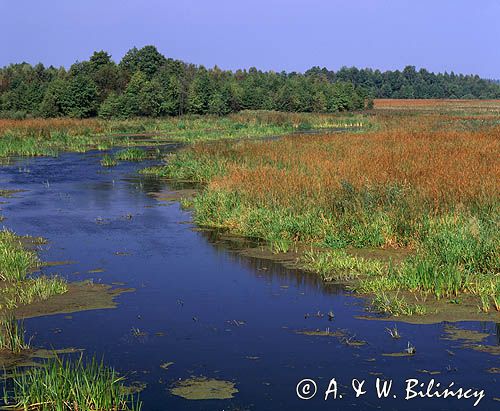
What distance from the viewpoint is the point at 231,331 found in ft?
32.9

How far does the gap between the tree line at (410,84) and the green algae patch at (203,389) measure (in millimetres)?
153500

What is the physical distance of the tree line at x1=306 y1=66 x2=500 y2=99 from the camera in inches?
6432

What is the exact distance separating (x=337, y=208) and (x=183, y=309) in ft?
20.4

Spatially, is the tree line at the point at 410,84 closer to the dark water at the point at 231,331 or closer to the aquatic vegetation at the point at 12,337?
the dark water at the point at 231,331

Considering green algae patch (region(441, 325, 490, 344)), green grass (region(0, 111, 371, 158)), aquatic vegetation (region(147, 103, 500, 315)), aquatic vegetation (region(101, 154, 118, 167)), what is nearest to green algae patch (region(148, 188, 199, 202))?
aquatic vegetation (region(147, 103, 500, 315))

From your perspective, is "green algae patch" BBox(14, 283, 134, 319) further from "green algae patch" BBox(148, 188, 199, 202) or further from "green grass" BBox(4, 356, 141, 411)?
"green algae patch" BBox(148, 188, 199, 202)

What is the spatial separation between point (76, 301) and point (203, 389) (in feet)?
13.8

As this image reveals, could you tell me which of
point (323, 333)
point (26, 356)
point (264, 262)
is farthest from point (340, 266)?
point (26, 356)

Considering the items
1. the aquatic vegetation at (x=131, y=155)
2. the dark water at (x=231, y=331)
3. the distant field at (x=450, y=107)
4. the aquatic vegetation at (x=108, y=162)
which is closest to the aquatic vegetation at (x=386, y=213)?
the dark water at (x=231, y=331)

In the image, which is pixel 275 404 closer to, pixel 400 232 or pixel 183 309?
pixel 183 309

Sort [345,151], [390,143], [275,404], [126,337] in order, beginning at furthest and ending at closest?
1. [390,143]
2. [345,151]
3. [126,337]
4. [275,404]

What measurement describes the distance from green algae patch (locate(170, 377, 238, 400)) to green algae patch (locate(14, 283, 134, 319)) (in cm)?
344

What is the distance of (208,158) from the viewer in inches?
1111

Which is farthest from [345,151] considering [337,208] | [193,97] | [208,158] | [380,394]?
[193,97]
